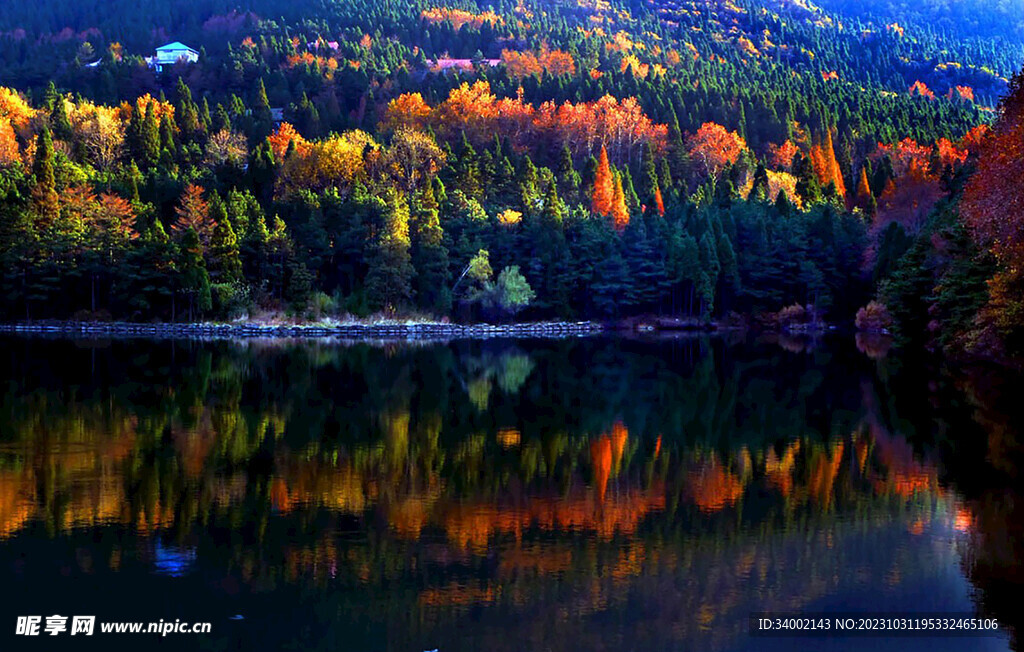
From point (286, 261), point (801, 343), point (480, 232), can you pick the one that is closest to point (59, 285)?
point (286, 261)

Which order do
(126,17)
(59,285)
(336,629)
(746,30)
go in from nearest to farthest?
(336,629), (59,285), (126,17), (746,30)

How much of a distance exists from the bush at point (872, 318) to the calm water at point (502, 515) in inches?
1737

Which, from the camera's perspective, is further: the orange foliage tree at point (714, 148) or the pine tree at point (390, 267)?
the orange foliage tree at point (714, 148)

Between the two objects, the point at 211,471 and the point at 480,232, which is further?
the point at 480,232

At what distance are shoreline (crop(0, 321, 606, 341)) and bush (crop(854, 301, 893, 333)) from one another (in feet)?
66.6

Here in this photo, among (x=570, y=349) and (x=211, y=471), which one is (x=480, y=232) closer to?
(x=570, y=349)

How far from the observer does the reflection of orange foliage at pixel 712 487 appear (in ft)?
55.8

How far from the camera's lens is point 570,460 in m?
20.9

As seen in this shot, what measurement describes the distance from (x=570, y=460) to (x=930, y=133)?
384ft

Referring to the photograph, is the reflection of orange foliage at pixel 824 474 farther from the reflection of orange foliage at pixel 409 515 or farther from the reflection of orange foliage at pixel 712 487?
the reflection of orange foliage at pixel 409 515

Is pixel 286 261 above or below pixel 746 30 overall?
below

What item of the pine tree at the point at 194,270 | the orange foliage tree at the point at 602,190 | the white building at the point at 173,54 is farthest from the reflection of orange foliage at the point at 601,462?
the white building at the point at 173,54

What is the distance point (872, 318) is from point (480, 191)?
1334 inches

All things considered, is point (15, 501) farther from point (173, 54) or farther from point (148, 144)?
point (173, 54)
